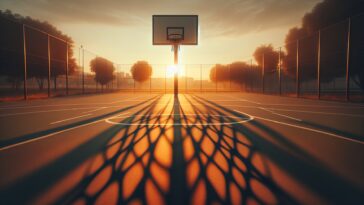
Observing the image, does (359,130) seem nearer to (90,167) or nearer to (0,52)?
(90,167)

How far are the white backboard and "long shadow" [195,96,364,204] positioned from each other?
717 inches

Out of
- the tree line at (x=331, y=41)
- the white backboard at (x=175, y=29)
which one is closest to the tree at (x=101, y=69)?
the white backboard at (x=175, y=29)

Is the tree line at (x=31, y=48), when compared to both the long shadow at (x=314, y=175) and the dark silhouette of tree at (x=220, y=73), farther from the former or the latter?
the dark silhouette of tree at (x=220, y=73)

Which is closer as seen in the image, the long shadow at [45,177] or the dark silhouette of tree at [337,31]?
the long shadow at [45,177]

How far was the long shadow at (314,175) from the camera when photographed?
2115mm

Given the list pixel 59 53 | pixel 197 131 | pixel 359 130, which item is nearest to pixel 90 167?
pixel 197 131

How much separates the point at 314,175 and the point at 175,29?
20.0 meters

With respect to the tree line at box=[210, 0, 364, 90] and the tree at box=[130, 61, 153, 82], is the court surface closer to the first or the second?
the tree line at box=[210, 0, 364, 90]

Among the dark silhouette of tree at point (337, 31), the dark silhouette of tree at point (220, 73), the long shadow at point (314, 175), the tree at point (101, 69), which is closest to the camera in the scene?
the long shadow at point (314, 175)

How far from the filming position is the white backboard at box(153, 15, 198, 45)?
20828mm

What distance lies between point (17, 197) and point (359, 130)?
6.76 metres

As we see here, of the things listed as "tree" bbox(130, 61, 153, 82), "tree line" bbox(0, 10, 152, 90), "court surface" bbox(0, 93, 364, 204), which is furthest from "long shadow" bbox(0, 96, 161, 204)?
"tree" bbox(130, 61, 153, 82)

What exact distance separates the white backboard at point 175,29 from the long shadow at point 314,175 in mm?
18206

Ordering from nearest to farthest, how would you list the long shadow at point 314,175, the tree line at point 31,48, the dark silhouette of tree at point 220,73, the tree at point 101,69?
the long shadow at point 314,175
the tree line at point 31,48
the dark silhouette of tree at point 220,73
the tree at point 101,69
